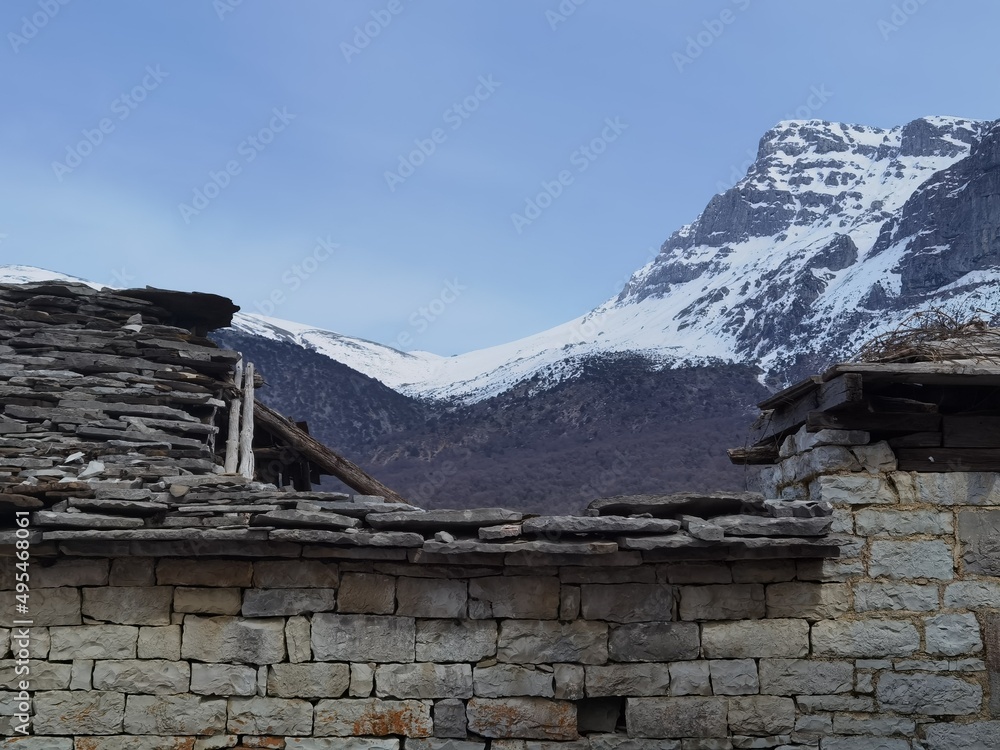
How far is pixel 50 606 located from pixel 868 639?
536cm

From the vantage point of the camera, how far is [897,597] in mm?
5914

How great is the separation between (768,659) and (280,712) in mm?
3185

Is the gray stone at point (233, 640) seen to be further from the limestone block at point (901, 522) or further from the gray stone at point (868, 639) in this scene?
the limestone block at point (901, 522)

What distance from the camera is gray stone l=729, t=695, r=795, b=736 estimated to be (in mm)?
5793

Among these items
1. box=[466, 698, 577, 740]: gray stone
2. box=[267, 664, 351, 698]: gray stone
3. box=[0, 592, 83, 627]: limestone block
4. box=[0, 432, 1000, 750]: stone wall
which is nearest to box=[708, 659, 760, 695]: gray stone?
box=[0, 432, 1000, 750]: stone wall

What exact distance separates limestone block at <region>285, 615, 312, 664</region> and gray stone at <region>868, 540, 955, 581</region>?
3732 millimetres

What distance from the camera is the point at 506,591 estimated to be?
5.93 metres

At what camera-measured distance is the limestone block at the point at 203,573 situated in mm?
5934

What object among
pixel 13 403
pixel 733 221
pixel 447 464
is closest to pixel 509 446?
pixel 447 464

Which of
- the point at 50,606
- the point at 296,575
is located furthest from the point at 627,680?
the point at 50,606

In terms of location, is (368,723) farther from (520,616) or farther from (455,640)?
(520,616)

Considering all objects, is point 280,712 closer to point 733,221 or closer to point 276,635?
point 276,635

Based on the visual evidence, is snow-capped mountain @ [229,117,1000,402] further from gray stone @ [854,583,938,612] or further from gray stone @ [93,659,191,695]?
gray stone @ [854,583,938,612]

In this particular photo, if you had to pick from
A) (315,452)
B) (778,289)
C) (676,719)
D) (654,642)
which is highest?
(778,289)
